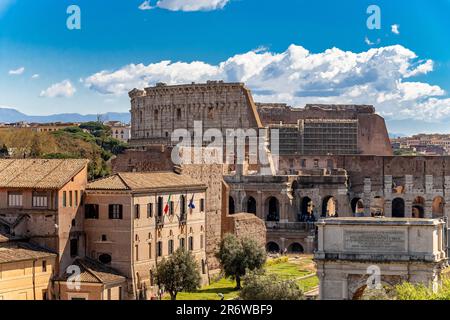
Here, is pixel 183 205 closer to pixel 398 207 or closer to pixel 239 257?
pixel 239 257

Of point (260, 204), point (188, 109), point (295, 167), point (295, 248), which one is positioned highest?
point (188, 109)

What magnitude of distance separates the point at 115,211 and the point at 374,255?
942 cm

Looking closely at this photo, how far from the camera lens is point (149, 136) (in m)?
92.8

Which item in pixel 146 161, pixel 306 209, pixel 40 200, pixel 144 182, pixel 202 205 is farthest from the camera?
pixel 306 209

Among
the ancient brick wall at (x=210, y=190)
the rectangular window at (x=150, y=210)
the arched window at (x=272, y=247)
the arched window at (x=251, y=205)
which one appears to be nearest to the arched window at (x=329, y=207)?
the arched window at (x=251, y=205)

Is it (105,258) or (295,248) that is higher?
(105,258)

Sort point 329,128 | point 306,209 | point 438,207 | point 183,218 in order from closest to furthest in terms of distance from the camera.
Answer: point 183,218 < point 306,209 < point 438,207 < point 329,128

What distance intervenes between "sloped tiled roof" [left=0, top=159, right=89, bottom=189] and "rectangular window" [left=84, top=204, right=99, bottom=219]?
4.43ft

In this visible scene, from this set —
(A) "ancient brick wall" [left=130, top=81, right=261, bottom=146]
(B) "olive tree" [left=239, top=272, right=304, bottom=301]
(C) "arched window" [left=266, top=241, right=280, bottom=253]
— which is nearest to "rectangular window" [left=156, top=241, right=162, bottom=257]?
(B) "olive tree" [left=239, top=272, right=304, bottom=301]

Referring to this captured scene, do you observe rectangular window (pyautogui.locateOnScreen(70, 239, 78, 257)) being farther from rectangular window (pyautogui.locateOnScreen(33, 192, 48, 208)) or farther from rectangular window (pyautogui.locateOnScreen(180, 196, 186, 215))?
rectangular window (pyautogui.locateOnScreen(180, 196, 186, 215))

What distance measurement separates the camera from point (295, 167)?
267 ft

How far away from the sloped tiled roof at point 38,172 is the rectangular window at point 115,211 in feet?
5.65

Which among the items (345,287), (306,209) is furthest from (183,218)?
(306,209)
